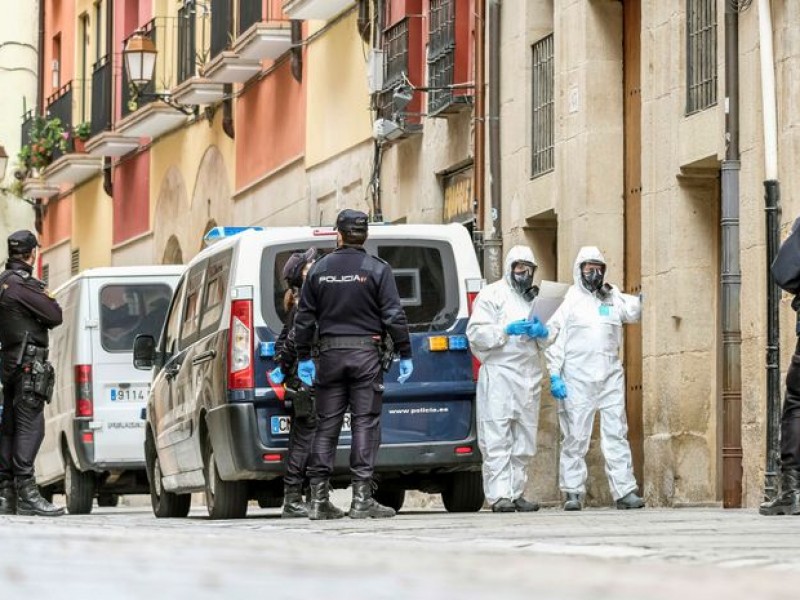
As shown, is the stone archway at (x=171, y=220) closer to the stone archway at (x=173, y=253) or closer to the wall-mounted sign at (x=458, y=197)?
the stone archway at (x=173, y=253)

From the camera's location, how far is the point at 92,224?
39.3 m

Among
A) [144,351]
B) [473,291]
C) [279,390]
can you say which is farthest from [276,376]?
[144,351]

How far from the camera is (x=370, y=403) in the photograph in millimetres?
14320

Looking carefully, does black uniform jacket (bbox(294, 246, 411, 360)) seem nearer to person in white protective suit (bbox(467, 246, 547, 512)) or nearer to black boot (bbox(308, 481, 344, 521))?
black boot (bbox(308, 481, 344, 521))

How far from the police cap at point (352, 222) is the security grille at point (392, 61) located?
9.36 metres

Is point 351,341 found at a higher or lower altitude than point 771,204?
lower

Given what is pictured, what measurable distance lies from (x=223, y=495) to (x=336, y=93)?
11625 mm

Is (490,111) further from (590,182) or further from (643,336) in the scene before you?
(643,336)

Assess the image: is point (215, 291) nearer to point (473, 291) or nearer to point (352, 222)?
point (473, 291)

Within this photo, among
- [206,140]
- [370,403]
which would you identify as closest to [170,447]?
[370,403]

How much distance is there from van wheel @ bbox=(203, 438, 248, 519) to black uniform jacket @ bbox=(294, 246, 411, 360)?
156 cm

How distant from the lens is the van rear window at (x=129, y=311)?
2130 centimetres

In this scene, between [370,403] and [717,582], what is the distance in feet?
26.6

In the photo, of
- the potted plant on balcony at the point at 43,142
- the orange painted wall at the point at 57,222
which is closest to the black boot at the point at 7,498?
the potted plant on balcony at the point at 43,142
